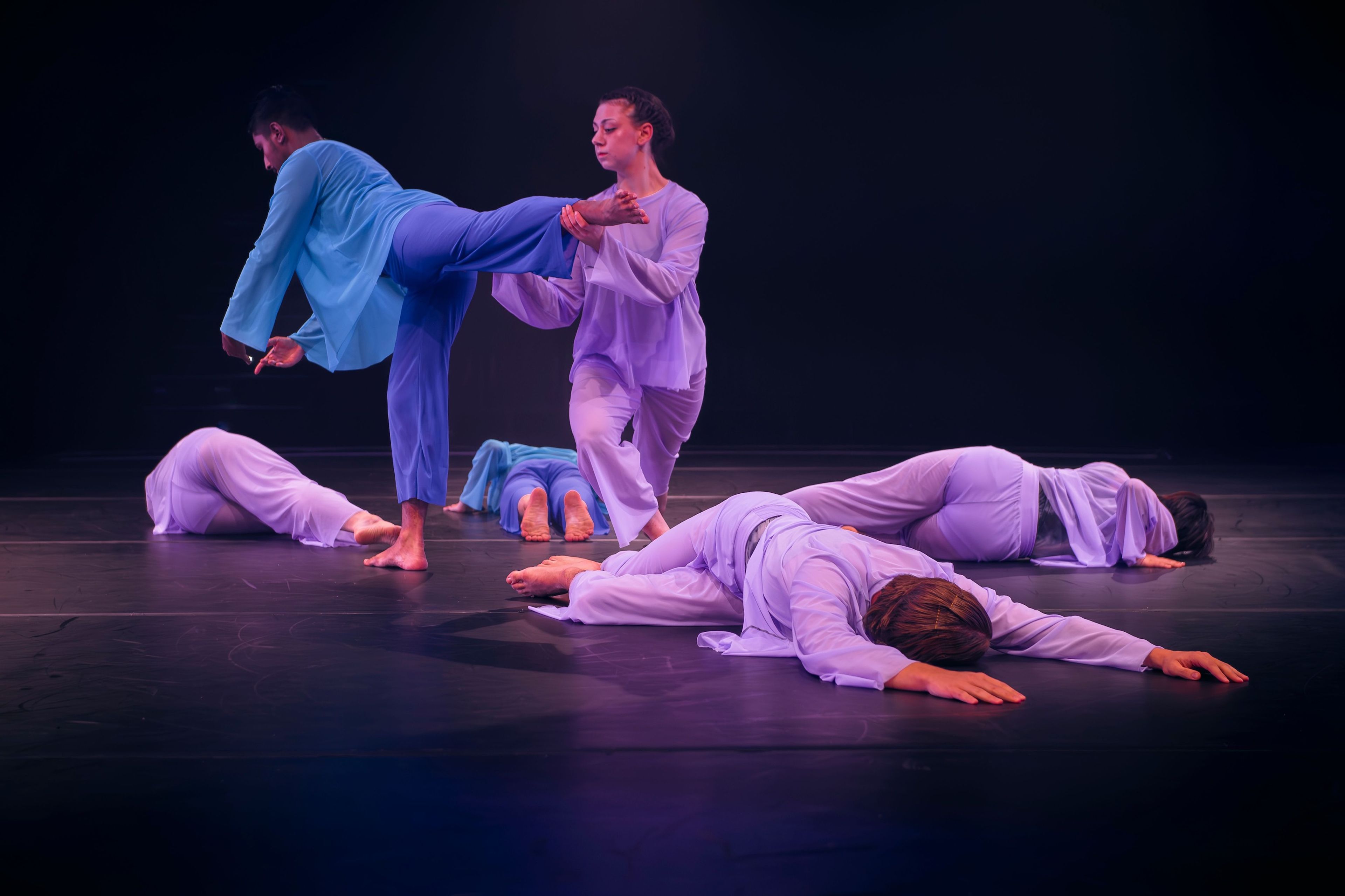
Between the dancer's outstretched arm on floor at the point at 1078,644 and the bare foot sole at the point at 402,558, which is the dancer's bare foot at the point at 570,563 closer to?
the bare foot sole at the point at 402,558

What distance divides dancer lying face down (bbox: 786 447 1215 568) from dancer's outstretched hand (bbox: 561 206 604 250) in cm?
89

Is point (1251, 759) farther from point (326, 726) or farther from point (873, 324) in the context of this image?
point (873, 324)

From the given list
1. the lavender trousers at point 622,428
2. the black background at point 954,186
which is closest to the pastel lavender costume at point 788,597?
the lavender trousers at point 622,428

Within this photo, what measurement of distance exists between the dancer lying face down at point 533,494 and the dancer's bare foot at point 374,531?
47cm

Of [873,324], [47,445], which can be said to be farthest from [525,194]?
[47,445]

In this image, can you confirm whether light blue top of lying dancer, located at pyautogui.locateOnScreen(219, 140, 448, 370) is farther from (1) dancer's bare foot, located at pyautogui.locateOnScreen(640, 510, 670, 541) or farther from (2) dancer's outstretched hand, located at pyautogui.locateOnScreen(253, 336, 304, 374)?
(1) dancer's bare foot, located at pyautogui.locateOnScreen(640, 510, 670, 541)

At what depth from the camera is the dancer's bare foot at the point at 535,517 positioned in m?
3.57

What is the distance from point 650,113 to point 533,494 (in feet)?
4.22

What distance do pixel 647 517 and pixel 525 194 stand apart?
3904mm

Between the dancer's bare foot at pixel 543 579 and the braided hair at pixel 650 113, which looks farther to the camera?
the braided hair at pixel 650 113

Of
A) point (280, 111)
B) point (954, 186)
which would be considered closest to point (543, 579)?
point (280, 111)

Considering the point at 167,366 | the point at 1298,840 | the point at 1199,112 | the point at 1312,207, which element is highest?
the point at 1199,112

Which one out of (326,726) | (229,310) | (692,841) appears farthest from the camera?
(229,310)

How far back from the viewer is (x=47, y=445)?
6176 mm
